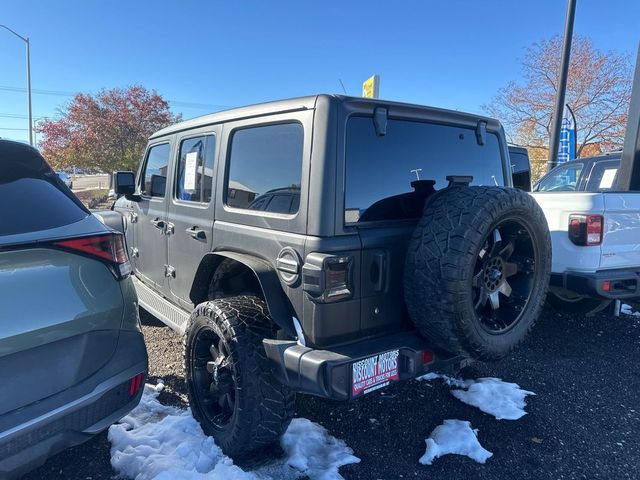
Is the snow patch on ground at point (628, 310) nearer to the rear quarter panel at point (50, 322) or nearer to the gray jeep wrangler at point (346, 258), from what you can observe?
the gray jeep wrangler at point (346, 258)

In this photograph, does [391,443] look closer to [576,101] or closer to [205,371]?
[205,371]

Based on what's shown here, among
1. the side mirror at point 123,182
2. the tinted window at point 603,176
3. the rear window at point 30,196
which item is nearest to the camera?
the rear window at point 30,196

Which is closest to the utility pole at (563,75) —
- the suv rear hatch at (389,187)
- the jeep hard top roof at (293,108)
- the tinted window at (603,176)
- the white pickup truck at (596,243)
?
the tinted window at (603,176)

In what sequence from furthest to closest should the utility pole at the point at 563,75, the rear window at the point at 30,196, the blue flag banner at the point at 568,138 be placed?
the blue flag banner at the point at 568,138 → the utility pole at the point at 563,75 → the rear window at the point at 30,196

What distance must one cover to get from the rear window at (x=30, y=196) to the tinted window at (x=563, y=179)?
662 centimetres

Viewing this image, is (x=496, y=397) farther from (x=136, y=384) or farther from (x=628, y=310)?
(x=628, y=310)

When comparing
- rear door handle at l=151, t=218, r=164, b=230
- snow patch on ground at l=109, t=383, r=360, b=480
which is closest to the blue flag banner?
rear door handle at l=151, t=218, r=164, b=230

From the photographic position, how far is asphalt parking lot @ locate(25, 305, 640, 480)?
253 centimetres

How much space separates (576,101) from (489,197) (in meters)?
19.8

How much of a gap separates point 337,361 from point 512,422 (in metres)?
1.71

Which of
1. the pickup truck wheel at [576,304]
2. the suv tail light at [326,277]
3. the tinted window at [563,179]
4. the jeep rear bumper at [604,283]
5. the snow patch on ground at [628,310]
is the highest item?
the tinted window at [563,179]

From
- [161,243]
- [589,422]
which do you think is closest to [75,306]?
[161,243]

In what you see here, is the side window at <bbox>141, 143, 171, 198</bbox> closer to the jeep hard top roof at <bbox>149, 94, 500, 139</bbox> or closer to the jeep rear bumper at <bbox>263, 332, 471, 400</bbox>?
the jeep hard top roof at <bbox>149, 94, 500, 139</bbox>

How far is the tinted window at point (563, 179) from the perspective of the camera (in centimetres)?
662
